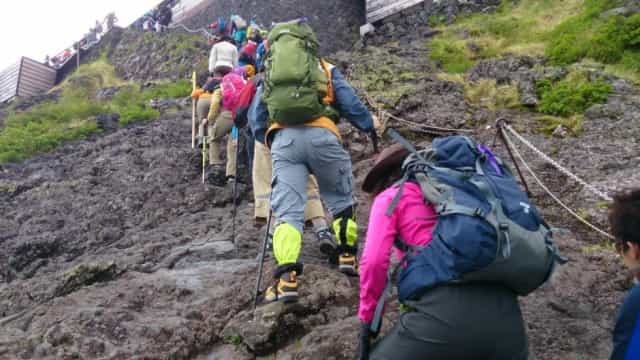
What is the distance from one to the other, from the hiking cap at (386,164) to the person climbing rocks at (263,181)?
1929mm

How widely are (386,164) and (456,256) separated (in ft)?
2.46

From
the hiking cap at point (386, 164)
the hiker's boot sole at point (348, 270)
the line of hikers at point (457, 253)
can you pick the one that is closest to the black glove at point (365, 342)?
the line of hikers at point (457, 253)

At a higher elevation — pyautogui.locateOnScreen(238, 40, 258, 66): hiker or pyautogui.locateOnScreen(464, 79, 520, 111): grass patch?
pyautogui.locateOnScreen(238, 40, 258, 66): hiker

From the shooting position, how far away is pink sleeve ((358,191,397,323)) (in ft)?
9.25

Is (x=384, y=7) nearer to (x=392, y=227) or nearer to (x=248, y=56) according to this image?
(x=248, y=56)

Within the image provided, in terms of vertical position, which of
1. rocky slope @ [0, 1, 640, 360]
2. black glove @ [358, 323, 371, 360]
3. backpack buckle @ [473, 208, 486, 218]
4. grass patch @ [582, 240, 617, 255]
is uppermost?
backpack buckle @ [473, 208, 486, 218]

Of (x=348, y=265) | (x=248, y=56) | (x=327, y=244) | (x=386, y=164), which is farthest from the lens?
(x=248, y=56)

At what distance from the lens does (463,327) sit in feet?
8.38

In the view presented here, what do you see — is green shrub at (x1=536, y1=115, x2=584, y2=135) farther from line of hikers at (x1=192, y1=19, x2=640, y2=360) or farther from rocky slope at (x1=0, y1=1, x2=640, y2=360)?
line of hikers at (x1=192, y1=19, x2=640, y2=360)

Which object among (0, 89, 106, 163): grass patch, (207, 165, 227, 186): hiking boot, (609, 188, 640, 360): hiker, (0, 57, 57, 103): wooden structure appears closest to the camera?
(609, 188, 640, 360): hiker

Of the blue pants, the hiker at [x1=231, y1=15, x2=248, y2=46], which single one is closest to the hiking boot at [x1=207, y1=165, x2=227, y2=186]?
the hiker at [x1=231, y1=15, x2=248, y2=46]

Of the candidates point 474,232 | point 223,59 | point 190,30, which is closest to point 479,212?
point 474,232

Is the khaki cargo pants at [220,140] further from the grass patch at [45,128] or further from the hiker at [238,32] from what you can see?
the grass patch at [45,128]

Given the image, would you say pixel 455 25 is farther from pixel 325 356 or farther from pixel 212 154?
pixel 325 356
